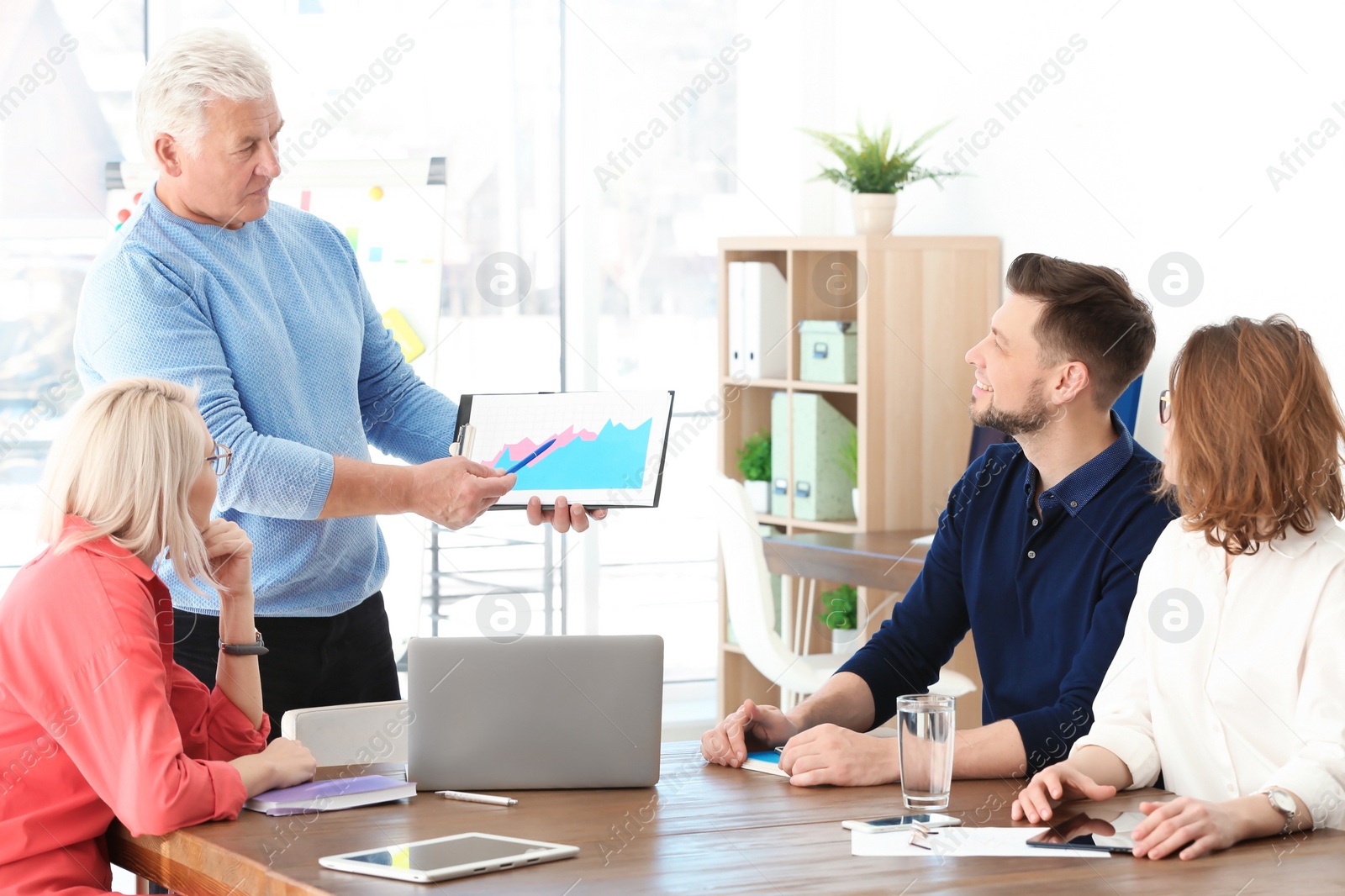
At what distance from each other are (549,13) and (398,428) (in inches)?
102

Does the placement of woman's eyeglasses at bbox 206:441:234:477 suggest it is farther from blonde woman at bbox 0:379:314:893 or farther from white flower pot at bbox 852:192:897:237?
white flower pot at bbox 852:192:897:237

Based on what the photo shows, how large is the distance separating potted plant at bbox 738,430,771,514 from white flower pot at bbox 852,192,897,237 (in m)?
0.70

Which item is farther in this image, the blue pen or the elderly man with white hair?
the blue pen

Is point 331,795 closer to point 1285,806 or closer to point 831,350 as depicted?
point 1285,806

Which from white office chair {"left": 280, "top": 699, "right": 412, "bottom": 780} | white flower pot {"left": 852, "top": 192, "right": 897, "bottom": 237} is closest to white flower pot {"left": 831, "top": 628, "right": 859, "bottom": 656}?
white flower pot {"left": 852, "top": 192, "right": 897, "bottom": 237}

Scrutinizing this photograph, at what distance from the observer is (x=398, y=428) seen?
2406 mm

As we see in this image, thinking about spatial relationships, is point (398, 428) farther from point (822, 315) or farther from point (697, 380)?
point (697, 380)

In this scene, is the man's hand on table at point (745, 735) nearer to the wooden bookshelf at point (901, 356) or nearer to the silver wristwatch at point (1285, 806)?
the silver wristwatch at point (1285, 806)

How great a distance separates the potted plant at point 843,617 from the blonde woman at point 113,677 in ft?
8.30

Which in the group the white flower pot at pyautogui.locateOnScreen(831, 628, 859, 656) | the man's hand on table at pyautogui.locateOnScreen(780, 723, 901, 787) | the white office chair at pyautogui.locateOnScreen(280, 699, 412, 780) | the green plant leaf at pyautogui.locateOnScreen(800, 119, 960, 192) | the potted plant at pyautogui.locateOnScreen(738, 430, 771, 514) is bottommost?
the white flower pot at pyautogui.locateOnScreen(831, 628, 859, 656)

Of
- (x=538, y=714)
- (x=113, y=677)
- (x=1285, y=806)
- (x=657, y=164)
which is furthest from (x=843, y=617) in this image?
(x=113, y=677)

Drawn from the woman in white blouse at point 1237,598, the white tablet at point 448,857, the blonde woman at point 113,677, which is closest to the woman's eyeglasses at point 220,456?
the blonde woman at point 113,677

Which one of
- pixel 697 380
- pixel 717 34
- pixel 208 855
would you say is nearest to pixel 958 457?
pixel 697 380

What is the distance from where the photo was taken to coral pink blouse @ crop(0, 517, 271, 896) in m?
1.43
